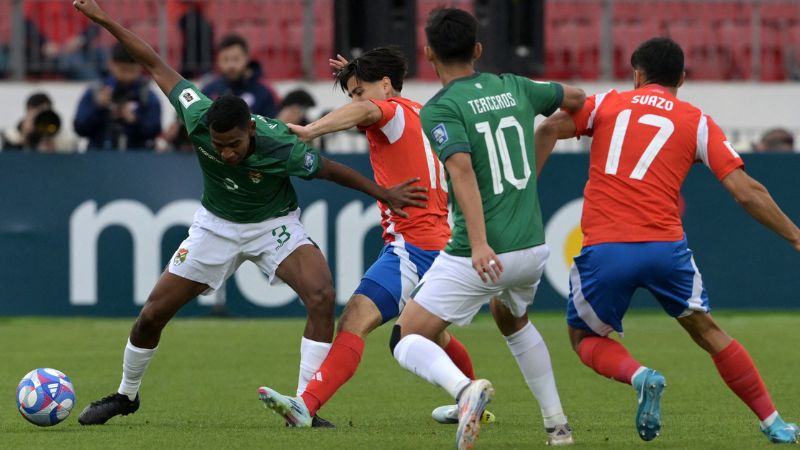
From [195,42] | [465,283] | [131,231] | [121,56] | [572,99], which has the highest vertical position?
[195,42]

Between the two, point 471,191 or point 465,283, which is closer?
point 471,191

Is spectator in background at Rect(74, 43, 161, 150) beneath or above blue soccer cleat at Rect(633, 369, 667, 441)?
above

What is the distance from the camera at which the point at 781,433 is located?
7.07m

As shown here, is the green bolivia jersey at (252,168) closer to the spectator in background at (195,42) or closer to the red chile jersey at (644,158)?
the red chile jersey at (644,158)

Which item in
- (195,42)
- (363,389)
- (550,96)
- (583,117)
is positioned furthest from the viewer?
(195,42)

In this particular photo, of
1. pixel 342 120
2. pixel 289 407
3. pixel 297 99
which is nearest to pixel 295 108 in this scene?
pixel 297 99

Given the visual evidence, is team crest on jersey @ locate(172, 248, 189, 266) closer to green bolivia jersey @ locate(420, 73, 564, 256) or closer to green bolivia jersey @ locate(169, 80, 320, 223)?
green bolivia jersey @ locate(169, 80, 320, 223)

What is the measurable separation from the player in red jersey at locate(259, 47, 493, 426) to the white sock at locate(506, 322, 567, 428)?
1.10 metres

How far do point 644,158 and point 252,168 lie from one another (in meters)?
2.18

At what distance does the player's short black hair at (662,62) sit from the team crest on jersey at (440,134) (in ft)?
4.24

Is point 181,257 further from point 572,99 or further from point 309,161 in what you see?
point 572,99

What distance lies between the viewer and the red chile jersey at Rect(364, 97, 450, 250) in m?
8.10

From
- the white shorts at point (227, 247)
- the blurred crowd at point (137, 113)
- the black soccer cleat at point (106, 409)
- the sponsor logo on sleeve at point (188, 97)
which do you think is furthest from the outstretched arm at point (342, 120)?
the blurred crowd at point (137, 113)

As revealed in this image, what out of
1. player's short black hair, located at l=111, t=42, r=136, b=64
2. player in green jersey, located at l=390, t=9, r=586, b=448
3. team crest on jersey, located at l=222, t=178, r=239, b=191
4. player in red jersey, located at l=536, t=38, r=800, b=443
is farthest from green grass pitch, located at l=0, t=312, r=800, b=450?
player's short black hair, located at l=111, t=42, r=136, b=64
